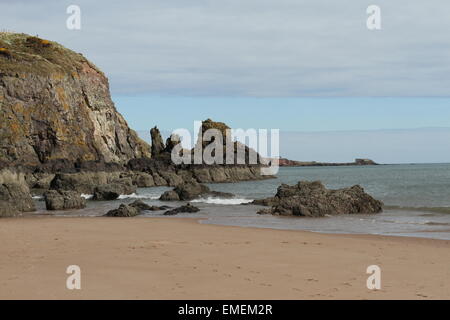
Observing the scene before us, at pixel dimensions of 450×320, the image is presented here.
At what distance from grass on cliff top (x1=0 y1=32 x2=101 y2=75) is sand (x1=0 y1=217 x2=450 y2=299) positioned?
7723cm

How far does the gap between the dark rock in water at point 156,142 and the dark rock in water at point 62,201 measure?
65.5 meters

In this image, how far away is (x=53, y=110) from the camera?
88.5m

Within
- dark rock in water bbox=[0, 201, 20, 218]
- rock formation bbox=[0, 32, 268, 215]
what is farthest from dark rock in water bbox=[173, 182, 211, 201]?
rock formation bbox=[0, 32, 268, 215]

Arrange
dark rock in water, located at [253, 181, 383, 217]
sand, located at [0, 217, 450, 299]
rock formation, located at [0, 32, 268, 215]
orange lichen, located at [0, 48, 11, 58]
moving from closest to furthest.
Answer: sand, located at [0, 217, 450, 299], dark rock in water, located at [253, 181, 383, 217], rock formation, located at [0, 32, 268, 215], orange lichen, located at [0, 48, 11, 58]

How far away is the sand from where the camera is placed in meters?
9.52

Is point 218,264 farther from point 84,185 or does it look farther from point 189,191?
point 84,185

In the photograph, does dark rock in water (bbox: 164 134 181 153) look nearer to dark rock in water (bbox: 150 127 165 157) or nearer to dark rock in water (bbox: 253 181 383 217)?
dark rock in water (bbox: 150 127 165 157)

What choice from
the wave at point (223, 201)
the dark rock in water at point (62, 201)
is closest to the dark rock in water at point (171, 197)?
the wave at point (223, 201)

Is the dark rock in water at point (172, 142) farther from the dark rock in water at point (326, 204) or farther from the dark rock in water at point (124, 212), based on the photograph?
the dark rock in water at point (326, 204)

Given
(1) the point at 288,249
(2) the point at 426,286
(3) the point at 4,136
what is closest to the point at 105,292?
(2) the point at 426,286

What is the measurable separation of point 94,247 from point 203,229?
257 inches

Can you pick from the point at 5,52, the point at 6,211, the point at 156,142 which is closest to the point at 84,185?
the point at 6,211

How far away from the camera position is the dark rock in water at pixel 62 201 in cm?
3456

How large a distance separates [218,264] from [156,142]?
9130 centimetres
